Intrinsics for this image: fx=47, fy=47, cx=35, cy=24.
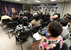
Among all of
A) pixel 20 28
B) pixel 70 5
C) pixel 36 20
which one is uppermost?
pixel 70 5

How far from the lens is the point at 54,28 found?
28.5 inches

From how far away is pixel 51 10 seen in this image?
8.52 meters

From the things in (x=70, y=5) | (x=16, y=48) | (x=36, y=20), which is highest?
(x=70, y=5)

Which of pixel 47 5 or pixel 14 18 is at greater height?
pixel 47 5

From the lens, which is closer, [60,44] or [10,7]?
[60,44]

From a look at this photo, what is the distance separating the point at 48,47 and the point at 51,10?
28.8 feet

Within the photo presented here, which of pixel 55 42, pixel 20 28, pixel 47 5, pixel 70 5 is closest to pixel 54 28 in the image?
pixel 55 42

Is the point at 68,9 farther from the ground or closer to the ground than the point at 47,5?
closer to the ground

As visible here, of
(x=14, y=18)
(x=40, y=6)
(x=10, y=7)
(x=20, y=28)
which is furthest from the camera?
(x=40, y=6)

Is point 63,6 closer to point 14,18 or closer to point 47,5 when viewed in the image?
point 47,5

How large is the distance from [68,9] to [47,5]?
11.2 ft

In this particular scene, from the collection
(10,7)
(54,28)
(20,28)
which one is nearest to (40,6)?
(10,7)

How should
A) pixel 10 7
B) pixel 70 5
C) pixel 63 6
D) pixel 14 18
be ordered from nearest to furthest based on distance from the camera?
1. pixel 14 18
2. pixel 70 5
3. pixel 63 6
4. pixel 10 7

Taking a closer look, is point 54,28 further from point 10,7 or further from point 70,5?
point 10,7
